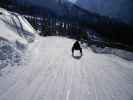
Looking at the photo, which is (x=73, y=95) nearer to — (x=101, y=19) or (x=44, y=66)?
(x=44, y=66)

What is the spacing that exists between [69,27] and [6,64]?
132 ft

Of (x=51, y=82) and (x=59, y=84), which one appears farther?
(x=51, y=82)

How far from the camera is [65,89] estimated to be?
8047 mm

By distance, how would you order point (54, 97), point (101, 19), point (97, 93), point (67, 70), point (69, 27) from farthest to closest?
point (101, 19) → point (69, 27) → point (67, 70) → point (97, 93) → point (54, 97)

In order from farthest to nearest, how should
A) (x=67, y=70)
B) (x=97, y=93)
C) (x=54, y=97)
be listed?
(x=67, y=70) → (x=97, y=93) → (x=54, y=97)

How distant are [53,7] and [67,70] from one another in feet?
269

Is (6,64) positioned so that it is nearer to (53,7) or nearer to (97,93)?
(97,93)

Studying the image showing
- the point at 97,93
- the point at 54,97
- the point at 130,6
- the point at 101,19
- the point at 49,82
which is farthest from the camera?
the point at 130,6

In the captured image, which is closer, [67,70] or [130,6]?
[67,70]

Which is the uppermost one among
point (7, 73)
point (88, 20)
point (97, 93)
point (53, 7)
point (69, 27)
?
point (53, 7)

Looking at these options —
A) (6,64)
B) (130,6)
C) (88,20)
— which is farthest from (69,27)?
(130,6)

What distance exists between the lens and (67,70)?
11180 mm

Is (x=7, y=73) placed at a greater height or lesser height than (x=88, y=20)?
lesser

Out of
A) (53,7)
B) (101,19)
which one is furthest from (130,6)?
(53,7)
